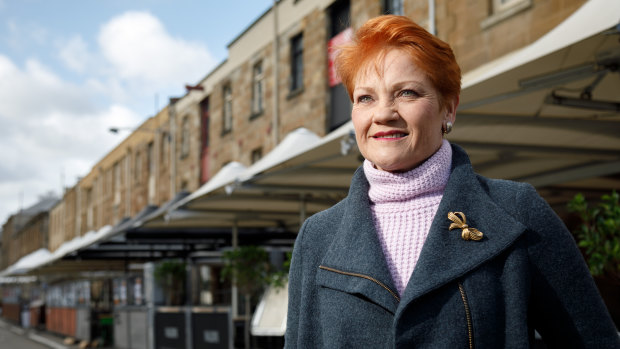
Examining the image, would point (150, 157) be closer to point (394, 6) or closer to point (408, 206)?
point (394, 6)

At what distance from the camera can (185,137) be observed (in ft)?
99.7

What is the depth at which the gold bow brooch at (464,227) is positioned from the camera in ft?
5.50

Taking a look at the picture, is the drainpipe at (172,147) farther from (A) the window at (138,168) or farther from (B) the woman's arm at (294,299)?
(B) the woman's arm at (294,299)

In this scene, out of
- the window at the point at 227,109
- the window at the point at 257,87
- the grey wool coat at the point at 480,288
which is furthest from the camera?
the window at the point at 227,109

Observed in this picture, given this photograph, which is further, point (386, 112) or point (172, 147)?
point (172, 147)

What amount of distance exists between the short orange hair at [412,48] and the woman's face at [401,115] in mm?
20

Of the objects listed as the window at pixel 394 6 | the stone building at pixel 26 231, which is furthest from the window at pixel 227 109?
the stone building at pixel 26 231

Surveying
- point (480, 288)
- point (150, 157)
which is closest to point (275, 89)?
point (150, 157)

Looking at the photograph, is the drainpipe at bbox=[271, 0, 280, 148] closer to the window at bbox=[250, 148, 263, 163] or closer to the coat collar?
the window at bbox=[250, 148, 263, 163]

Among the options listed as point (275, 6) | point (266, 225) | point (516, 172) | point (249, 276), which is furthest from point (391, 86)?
point (275, 6)

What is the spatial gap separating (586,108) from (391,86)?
4317 millimetres

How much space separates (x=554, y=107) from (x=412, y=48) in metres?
4.75

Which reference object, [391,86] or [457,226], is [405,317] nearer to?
[457,226]

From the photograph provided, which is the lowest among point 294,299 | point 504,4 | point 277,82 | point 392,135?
point 294,299
